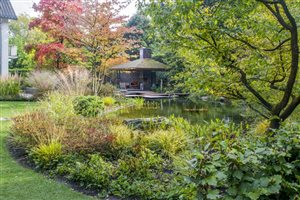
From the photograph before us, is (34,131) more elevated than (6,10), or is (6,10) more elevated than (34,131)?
(6,10)

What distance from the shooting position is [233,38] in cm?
327

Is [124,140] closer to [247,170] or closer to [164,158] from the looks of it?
[164,158]

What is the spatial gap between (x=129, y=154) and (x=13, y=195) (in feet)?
6.50

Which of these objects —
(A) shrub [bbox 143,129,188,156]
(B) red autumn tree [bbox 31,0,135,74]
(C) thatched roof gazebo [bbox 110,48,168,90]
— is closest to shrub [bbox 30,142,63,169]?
(A) shrub [bbox 143,129,188,156]

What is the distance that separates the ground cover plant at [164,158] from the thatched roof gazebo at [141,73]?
48.6 ft

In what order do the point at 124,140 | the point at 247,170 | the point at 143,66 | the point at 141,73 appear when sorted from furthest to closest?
the point at 141,73 < the point at 143,66 < the point at 124,140 < the point at 247,170

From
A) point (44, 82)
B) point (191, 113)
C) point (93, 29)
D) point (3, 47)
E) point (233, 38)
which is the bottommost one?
point (191, 113)

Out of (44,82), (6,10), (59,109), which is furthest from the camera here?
(6,10)

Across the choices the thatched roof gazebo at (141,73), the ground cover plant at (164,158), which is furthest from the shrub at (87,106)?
the thatched roof gazebo at (141,73)

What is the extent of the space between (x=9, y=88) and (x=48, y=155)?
9940 millimetres

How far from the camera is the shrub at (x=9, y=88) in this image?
13370mm

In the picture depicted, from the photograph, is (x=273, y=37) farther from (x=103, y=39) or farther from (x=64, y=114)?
(x=103, y=39)

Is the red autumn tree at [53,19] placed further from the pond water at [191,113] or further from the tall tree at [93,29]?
the pond water at [191,113]

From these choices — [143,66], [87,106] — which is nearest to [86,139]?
[87,106]
